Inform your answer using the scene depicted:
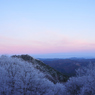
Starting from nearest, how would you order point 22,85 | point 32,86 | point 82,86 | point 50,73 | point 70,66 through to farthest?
point 22,85
point 32,86
point 82,86
point 50,73
point 70,66

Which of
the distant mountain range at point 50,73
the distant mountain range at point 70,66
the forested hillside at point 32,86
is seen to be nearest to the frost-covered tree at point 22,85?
the forested hillside at point 32,86

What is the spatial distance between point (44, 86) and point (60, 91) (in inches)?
52.9

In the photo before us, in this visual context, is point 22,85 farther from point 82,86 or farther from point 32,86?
point 82,86

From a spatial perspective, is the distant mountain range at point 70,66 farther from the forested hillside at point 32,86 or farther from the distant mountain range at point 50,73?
the forested hillside at point 32,86

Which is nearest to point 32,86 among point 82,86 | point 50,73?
point 82,86

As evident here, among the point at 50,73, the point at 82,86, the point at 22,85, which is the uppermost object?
the point at 22,85

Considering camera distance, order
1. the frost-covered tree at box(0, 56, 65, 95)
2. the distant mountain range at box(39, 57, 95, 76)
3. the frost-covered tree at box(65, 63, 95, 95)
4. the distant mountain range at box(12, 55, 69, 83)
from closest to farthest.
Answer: the frost-covered tree at box(0, 56, 65, 95)
the frost-covered tree at box(65, 63, 95, 95)
the distant mountain range at box(12, 55, 69, 83)
the distant mountain range at box(39, 57, 95, 76)

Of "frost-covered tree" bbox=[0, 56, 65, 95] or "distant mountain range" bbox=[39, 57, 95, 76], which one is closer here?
"frost-covered tree" bbox=[0, 56, 65, 95]

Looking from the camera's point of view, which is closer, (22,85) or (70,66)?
(22,85)

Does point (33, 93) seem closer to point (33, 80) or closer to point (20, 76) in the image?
point (33, 80)

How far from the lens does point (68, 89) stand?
11.0 meters

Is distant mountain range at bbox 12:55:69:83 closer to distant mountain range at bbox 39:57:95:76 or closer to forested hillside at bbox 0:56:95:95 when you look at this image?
distant mountain range at bbox 39:57:95:76

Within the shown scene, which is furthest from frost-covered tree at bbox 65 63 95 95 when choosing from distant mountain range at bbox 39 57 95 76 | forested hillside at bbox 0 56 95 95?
distant mountain range at bbox 39 57 95 76

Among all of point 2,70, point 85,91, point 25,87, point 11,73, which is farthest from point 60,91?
point 2,70
